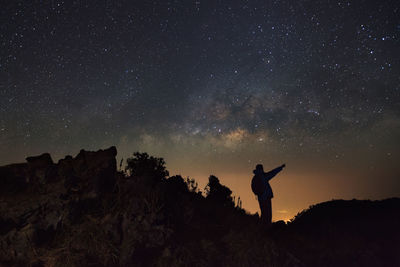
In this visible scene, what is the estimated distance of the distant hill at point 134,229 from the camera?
30.0 feet

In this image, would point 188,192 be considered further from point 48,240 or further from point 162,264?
point 48,240

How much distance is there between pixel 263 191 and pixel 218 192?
2334 mm

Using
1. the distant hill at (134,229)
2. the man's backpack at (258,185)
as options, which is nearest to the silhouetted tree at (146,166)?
the distant hill at (134,229)

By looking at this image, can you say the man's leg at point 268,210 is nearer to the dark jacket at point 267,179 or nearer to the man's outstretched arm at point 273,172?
the dark jacket at point 267,179

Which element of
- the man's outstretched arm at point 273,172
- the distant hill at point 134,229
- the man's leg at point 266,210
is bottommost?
the distant hill at point 134,229

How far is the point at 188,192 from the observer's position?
1264 cm

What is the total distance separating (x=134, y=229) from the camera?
9586mm

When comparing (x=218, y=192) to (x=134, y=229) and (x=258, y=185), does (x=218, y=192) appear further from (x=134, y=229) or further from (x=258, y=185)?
(x=134, y=229)

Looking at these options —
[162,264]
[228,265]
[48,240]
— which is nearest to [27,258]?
[48,240]

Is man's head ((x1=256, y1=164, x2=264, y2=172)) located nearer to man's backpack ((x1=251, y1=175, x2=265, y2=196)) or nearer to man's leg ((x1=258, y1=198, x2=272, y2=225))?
man's backpack ((x1=251, y1=175, x2=265, y2=196))

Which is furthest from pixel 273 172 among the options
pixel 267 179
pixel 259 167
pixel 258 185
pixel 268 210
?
pixel 268 210

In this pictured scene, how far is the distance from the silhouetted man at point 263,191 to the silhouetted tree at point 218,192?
5.50ft

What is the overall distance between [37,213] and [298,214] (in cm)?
1126

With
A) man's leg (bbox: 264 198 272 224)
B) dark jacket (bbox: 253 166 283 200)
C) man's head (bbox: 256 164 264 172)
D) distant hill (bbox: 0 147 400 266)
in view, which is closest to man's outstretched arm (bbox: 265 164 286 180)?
dark jacket (bbox: 253 166 283 200)
